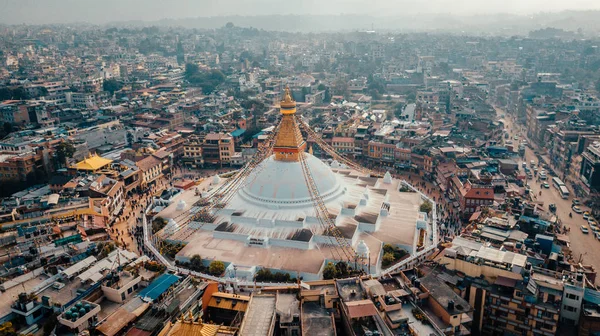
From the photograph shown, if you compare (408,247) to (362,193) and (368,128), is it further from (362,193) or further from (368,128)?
(368,128)

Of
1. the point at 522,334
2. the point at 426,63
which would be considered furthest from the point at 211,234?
the point at 426,63

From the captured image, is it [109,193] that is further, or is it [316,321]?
[109,193]

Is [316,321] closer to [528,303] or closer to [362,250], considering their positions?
[362,250]

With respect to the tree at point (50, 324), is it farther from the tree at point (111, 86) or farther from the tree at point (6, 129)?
the tree at point (111, 86)

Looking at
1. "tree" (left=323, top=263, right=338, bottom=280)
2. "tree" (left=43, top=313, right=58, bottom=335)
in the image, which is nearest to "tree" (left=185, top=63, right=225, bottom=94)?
"tree" (left=323, top=263, right=338, bottom=280)

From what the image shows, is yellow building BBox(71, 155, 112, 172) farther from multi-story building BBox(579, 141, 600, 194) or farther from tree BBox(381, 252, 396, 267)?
multi-story building BBox(579, 141, 600, 194)

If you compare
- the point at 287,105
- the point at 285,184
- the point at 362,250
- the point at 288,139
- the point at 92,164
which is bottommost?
the point at 362,250

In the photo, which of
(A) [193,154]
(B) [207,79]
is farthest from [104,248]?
(B) [207,79]
